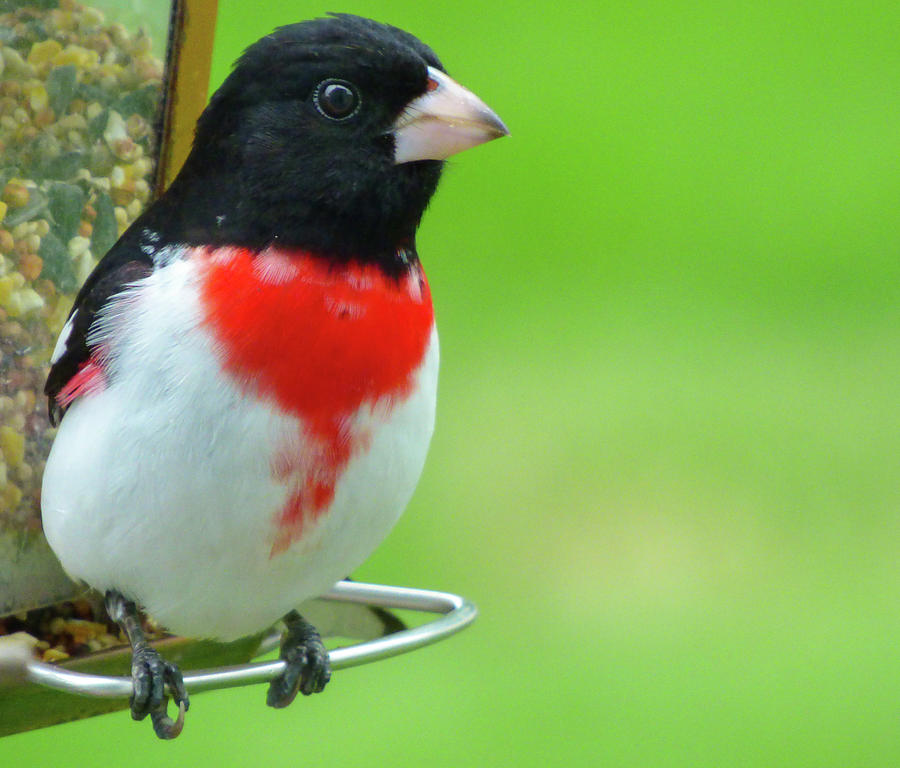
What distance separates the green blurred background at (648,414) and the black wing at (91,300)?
1.92 metres

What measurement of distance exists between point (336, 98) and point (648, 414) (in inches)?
125

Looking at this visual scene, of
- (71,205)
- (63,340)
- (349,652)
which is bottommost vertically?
(349,652)

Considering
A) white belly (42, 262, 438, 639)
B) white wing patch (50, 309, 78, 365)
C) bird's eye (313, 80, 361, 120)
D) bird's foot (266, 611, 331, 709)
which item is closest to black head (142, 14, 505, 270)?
bird's eye (313, 80, 361, 120)

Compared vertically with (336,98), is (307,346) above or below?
below

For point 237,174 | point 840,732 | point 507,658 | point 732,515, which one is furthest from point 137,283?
point 732,515

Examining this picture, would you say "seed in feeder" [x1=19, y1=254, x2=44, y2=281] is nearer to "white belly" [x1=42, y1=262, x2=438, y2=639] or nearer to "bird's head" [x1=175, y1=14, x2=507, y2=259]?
"white belly" [x1=42, y1=262, x2=438, y2=639]

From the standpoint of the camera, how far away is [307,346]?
7.16 ft

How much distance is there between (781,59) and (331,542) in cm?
380

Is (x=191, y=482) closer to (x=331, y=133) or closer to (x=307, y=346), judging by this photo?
(x=307, y=346)

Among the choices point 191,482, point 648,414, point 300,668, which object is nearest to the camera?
point 191,482

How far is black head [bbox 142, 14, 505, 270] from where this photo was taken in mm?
2219

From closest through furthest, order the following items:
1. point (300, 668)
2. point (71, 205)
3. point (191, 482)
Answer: point (191, 482), point (300, 668), point (71, 205)

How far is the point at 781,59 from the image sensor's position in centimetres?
557

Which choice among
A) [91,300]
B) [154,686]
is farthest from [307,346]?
[154,686]
